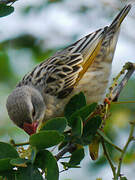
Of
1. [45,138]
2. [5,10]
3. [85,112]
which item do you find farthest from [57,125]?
[5,10]

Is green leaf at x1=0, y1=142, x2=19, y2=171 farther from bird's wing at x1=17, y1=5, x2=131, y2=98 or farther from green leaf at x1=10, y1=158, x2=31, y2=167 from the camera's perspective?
bird's wing at x1=17, y1=5, x2=131, y2=98

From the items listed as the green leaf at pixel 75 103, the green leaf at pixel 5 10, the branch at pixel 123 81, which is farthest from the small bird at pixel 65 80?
the green leaf at pixel 5 10

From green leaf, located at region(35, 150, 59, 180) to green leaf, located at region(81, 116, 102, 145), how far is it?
482mm

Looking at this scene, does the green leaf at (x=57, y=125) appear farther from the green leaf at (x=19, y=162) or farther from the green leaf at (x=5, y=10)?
the green leaf at (x=5, y=10)

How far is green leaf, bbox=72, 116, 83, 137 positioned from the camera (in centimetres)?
257

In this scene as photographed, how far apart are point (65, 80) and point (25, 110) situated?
864 mm

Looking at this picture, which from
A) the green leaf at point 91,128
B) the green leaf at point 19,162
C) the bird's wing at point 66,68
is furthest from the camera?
the bird's wing at point 66,68

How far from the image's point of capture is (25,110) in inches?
166

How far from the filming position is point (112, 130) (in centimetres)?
510

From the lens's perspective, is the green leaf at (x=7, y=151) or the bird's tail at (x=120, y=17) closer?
the green leaf at (x=7, y=151)

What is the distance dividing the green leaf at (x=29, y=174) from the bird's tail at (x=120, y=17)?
3.40 m

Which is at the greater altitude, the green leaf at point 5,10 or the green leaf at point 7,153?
the green leaf at point 5,10

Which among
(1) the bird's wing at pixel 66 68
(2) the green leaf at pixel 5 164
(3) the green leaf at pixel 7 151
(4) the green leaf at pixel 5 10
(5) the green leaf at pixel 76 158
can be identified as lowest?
(5) the green leaf at pixel 76 158

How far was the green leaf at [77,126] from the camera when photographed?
8.44 feet
